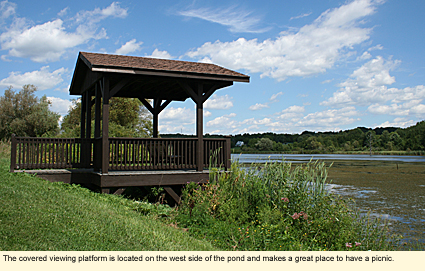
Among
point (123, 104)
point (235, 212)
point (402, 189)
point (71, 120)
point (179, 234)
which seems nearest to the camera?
point (179, 234)

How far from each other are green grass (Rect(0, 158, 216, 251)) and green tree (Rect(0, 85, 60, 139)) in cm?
3365

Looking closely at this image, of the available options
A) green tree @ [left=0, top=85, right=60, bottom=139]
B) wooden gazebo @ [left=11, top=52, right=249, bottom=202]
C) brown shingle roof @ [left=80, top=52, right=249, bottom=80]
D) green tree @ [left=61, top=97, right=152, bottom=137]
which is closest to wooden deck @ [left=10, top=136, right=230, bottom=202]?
wooden gazebo @ [left=11, top=52, right=249, bottom=202]

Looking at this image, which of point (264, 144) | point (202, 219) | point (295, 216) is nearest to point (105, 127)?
point (202, 219)

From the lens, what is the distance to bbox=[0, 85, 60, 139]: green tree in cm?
3841

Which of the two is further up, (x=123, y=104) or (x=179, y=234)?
(x=123, y=104)

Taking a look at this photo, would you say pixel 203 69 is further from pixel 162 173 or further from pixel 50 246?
pixel 50 246

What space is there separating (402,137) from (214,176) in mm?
135687

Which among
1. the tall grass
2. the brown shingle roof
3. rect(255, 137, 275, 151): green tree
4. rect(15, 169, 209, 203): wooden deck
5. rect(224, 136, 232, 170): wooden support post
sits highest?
the brown shingle roof

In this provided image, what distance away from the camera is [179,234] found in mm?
6391

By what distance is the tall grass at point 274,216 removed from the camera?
21.8ft

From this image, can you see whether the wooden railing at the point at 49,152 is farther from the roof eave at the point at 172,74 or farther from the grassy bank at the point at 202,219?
the roof eave at the point at 172,74

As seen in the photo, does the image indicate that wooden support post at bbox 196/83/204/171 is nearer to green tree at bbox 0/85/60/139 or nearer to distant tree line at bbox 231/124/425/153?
green tree at bbox 0/85/60/139

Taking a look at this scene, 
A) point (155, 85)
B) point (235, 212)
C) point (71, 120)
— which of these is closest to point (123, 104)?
point (71, 120)

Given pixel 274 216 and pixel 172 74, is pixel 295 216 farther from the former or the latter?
pixel 172 74
